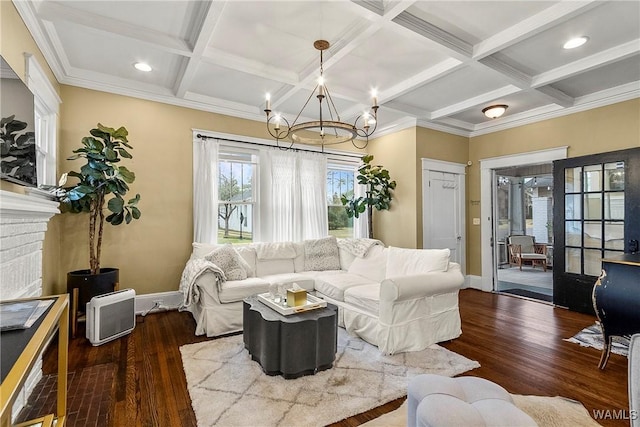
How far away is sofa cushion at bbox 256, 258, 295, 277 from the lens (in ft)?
13.9

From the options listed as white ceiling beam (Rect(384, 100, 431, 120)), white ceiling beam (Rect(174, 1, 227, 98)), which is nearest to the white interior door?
white ceiling beam (Rect(384, 100, 431, 120))

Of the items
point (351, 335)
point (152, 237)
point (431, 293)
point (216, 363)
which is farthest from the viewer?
point (152, 237)

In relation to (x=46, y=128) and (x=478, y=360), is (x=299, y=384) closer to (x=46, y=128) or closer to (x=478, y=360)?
(x=478, y=360)

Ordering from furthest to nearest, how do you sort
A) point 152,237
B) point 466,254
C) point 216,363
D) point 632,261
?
point 466,254 < point 152,237 < point 216,363 < point 632,261

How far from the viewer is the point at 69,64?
11.1ft

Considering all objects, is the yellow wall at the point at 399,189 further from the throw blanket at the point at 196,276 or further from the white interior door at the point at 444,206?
the throw blanket at the point at 196,276

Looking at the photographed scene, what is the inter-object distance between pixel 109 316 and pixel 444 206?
194 inches

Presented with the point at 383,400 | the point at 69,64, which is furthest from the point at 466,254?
the point at 69,64

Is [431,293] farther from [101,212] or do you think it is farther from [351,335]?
[101,212]

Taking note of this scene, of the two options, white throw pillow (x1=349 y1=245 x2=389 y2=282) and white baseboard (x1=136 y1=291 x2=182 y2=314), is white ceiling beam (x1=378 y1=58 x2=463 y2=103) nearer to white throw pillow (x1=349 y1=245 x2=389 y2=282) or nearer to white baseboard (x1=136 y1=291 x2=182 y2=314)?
white throw pillow (x1=349 y1=245 x2=389 y2=282)

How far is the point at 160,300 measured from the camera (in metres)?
4.07

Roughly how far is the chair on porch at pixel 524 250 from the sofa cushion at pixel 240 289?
6.86m

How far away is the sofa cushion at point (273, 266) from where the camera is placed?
4.24 meters

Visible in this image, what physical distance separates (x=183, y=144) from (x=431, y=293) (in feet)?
12.0
